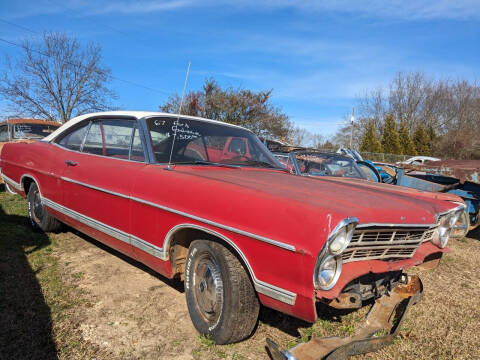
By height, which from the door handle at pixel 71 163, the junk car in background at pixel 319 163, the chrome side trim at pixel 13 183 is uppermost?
the junk car in background at pixel 319 163

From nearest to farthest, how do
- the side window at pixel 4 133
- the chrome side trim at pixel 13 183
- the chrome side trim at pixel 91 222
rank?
the chrome side trim at pixel 91 222
the chrome side trim at pixel 13 183
the side window at pixel 4 133

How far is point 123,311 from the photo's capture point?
2.59 meters

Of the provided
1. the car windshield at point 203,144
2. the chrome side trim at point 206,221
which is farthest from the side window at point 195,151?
the chrome side trim at point 206,221

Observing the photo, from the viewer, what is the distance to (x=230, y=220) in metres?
1.99

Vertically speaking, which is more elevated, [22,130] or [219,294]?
[22,130]

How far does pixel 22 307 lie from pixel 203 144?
1.87 m

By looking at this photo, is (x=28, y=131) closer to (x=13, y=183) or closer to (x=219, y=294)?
(x=13, y=183)

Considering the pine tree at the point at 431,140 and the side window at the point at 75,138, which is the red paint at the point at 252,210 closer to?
the side window at the point at 75,138

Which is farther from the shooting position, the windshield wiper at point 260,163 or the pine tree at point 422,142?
the pine tree at point 422,142

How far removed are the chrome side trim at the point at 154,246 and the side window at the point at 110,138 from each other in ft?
2.09

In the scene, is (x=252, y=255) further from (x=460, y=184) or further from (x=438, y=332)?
(x=460, y=184)

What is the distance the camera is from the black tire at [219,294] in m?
2.01

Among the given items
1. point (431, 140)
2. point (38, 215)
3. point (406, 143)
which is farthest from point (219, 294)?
point (431, 140)

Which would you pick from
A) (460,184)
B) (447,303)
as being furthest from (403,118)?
(447,303)
